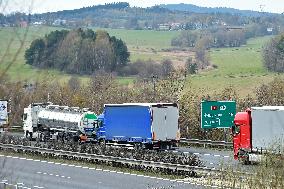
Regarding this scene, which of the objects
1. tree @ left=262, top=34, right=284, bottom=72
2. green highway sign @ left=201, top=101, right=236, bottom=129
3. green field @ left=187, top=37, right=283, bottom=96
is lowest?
green field @ left=187, top=37, right=283, bottom=96

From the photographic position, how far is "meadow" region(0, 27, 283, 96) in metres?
7.89

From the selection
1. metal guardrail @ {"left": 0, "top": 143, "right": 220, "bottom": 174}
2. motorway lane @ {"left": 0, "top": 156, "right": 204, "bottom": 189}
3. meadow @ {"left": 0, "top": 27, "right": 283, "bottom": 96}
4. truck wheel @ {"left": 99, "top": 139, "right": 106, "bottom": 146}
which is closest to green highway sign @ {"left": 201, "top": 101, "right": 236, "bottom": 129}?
truck wheel @ {"left": 99, "top": 139, "right": 106, "bottom": 146}

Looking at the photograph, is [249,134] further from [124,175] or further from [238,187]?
[238,187]

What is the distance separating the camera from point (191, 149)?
4497 centimetres

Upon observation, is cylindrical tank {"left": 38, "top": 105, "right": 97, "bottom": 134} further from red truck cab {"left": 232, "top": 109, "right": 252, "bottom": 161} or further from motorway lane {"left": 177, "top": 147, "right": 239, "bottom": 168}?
red truck cab {"left": 232, "top": 109, "right": 252, "bottom": 161}

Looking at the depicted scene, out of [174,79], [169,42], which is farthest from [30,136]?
[169,42]

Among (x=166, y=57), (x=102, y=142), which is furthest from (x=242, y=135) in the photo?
(x=166, y=57)

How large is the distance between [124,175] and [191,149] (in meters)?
12.1

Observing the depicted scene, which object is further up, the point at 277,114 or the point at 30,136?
A: the point at 277,114

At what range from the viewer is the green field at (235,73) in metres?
99.2

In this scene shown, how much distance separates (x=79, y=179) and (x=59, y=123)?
18693mm

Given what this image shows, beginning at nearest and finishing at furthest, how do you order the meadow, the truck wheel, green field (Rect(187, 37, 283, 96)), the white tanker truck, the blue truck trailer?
the meadow
the blue truck trailer
the truck wheel
the white tanker truck
green field (Rect(187, 37, 283, 96))

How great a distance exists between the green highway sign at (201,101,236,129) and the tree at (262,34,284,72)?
246 feet

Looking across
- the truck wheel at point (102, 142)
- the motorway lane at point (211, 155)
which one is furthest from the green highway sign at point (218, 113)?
the truck wheel at point (102, 142)
